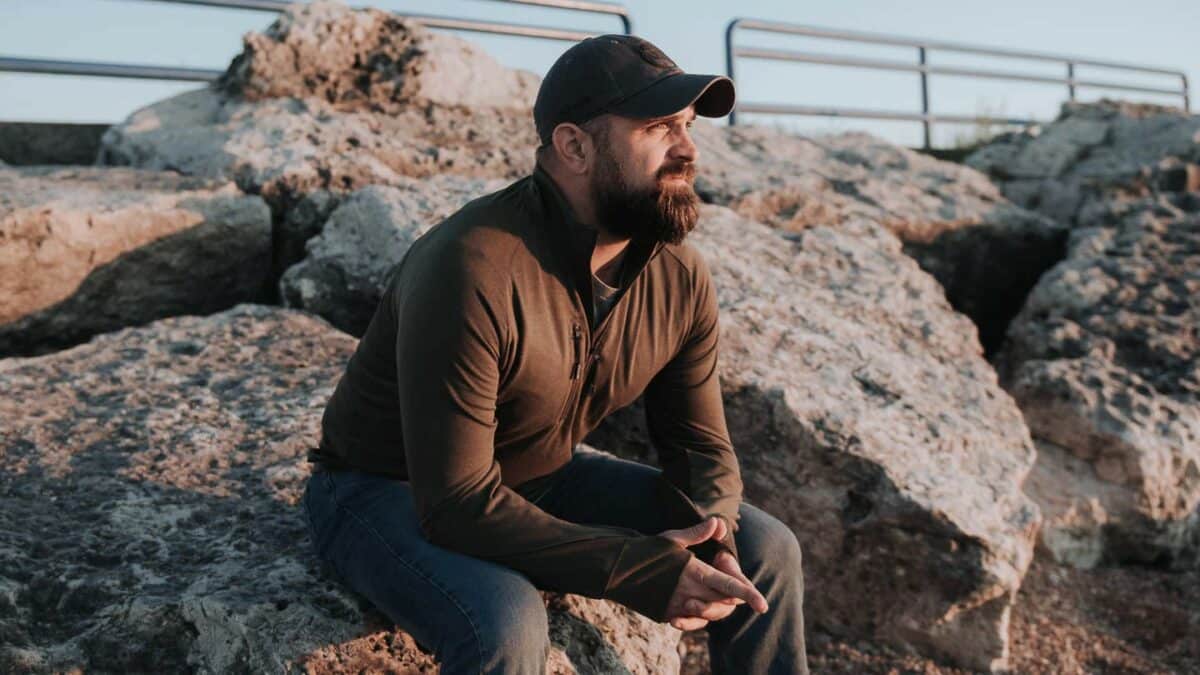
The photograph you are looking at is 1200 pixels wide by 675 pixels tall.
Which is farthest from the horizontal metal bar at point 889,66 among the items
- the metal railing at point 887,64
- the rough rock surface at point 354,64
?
the rough rock surface at point 354,64

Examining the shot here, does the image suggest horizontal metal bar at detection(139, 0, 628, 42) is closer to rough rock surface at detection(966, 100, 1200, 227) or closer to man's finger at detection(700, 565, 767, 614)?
rough rock surface at detection(966, 100, 1200, 227)

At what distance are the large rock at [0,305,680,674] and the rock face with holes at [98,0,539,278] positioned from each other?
0.98m

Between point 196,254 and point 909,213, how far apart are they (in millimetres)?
3312

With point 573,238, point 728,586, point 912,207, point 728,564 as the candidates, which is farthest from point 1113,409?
point 573,238

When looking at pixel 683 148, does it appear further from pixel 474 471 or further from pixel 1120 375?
pixel 1120 375

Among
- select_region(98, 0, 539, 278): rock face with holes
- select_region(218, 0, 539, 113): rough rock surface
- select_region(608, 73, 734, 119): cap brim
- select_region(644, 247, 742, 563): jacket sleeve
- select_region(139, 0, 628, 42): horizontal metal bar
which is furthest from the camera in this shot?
select_region(139, 0, 628, 42): horizontal metal bar

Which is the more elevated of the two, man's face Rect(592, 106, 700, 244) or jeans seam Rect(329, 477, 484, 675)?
man's face Rect(592, 106, 700, 244)

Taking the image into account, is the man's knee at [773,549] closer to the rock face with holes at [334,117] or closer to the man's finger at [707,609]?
the man's finger at [707,609]

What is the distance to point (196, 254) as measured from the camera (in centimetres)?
415

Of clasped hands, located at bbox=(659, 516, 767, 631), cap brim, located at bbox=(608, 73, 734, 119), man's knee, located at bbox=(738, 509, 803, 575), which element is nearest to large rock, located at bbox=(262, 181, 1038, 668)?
man's knee, located at bbox=(738, 509, 803, 575)

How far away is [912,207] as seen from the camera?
5.55 metres

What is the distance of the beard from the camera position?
2.39m

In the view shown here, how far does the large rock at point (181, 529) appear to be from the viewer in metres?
→ 2.23

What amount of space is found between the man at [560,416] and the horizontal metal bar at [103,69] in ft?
13.6
